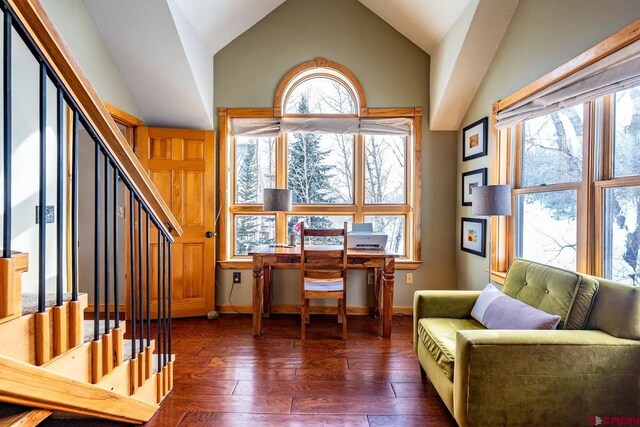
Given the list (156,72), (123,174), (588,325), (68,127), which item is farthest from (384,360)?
(156,72)

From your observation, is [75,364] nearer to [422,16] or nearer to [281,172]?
[281,172]

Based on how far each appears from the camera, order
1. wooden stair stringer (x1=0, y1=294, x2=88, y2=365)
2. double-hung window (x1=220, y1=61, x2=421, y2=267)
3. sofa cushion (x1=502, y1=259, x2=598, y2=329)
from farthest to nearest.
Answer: double-hung window (x1=220, y1=61, x2=421, y2=267) < sofa cushion (x1=502, y1=259, x2=598, y2=329) < wooden stair stringer (x1=0, y1=294, x2=88, y2=365)

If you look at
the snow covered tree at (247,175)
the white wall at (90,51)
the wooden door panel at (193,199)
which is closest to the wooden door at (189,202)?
the wooden door panel at (193,199)

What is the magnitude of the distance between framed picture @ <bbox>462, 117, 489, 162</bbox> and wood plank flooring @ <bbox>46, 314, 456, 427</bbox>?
182 centimetres

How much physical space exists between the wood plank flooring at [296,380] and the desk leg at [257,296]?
0.32ft

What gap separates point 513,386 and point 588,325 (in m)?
0.55

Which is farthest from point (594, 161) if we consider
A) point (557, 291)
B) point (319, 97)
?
point (319, 97)

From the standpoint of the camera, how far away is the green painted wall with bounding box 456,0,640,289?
183 cm

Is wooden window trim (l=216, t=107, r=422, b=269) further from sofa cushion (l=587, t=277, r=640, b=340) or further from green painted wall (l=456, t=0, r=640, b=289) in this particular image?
sofa cushion (l=587, t=277, r=640, b=340)

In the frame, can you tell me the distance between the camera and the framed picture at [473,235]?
3.04 meters

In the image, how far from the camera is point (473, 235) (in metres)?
3.21

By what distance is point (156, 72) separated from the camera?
3.10 metres

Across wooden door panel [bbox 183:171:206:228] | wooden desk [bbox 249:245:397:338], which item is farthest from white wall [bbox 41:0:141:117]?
wooden desk [bbox 249:245:397:338]

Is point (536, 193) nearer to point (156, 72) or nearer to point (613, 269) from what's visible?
point (613, 269)
